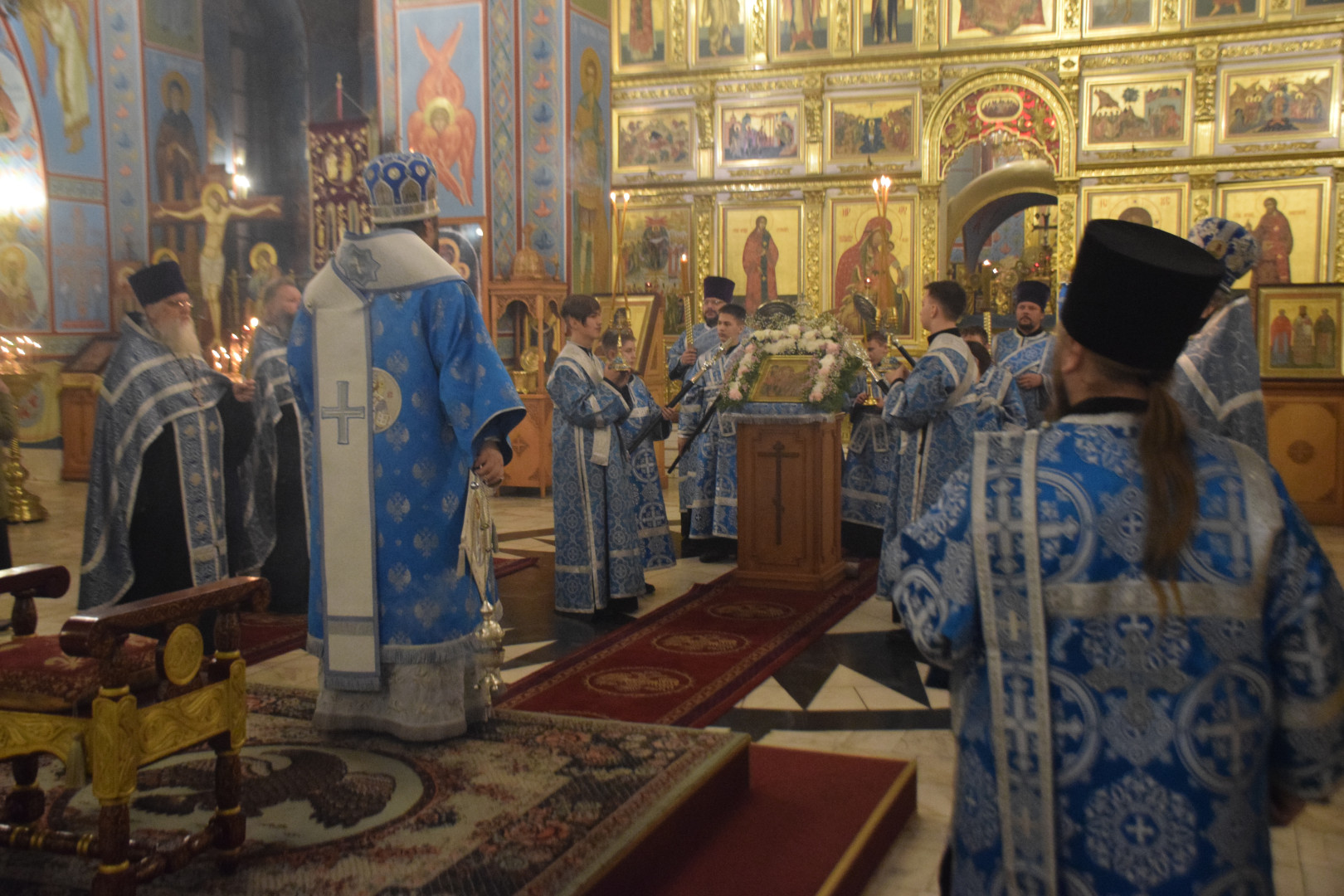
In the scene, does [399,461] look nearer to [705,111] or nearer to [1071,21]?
[705,111]

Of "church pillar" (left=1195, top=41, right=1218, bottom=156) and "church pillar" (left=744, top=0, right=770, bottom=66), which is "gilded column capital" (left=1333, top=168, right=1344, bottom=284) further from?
"church pillar" (left=744, top=0, right=770, bottom=66)

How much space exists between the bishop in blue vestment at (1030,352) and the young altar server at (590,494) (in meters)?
2.16

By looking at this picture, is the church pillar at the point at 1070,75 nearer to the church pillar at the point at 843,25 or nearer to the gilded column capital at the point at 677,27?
the church pillar at the point at 843,25

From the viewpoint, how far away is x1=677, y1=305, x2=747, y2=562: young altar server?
7426 millimetres

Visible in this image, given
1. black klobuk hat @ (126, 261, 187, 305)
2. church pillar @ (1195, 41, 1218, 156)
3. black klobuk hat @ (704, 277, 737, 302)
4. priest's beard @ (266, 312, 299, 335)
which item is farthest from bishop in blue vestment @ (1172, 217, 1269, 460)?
church pillar @ (1195, 41, 1218, 156)

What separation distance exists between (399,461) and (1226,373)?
242 cm

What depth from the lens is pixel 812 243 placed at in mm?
14133

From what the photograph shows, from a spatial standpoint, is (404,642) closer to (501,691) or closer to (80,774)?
(501,691)

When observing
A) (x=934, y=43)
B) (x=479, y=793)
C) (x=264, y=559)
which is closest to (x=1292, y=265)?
(x=934, y=43)

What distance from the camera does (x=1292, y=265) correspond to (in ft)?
40.1

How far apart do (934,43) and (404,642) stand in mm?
12283

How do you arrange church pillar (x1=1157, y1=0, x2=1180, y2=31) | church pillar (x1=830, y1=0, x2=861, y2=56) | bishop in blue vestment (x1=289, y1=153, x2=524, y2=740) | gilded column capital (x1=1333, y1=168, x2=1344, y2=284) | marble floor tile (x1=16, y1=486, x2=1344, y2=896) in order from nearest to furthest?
marble floor tile (x1=16, y1=486, x2=1344, y2=896), bishop in blue vestment (x1=289, y1=153, x2=524, y2=740), gilded column capital (x1=1333, y1=168, x2=1344, y2=284), church pillar (x1=1157, y1=0, x2=1180, y2=31), church pillar (x1=830, y1=0, x2=861, y2=56)

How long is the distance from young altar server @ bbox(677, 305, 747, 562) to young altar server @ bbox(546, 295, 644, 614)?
165 cm

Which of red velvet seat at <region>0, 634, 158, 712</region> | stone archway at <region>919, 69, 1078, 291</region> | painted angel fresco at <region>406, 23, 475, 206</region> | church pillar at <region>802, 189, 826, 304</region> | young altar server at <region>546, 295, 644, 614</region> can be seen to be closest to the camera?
red velvet seat at <region>0, 634, 158, 712</region>
